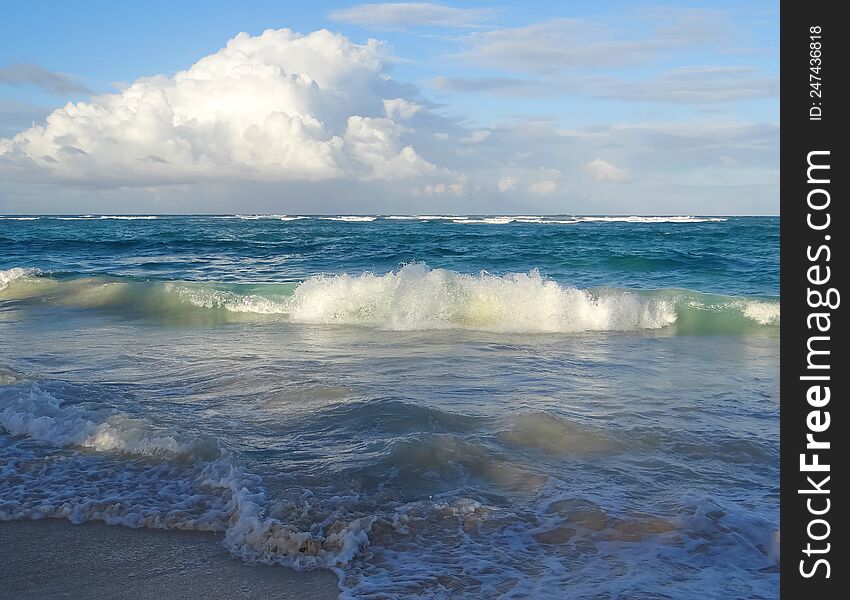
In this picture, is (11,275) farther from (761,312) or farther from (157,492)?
(761,312)

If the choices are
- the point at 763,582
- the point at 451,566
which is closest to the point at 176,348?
the point at 451,566

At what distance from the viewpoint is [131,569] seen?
3.63 metres

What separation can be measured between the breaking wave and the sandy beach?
24.9ft

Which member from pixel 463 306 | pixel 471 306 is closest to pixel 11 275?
pixel 463 306

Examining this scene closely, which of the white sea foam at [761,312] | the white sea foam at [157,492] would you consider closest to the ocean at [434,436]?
the white sea foam at [157,492]

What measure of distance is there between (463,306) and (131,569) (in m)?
9.08

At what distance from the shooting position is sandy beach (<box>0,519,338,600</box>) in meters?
3.41

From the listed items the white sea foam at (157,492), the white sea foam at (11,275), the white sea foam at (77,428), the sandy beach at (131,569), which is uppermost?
the white sea foam at (11,275)

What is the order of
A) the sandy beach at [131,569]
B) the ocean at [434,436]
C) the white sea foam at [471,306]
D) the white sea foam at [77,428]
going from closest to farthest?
the sandy beach at [131,569]
the ocean at [434,436]
the white sea foam at [77,428]
the white sea foam at [471,306]

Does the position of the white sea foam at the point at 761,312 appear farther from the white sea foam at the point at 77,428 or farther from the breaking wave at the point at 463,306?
the white sea foam at the point at 77,428

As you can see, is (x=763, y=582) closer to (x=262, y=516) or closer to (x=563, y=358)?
(x=262, y=516)

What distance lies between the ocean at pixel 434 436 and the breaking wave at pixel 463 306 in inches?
2.5

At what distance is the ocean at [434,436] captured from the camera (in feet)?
12.3

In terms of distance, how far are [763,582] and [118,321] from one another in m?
11.1
